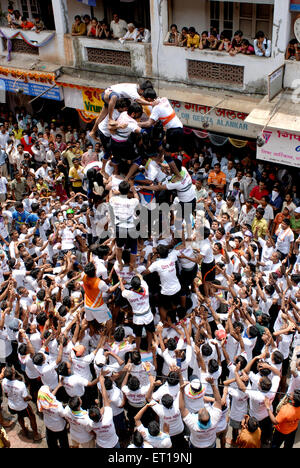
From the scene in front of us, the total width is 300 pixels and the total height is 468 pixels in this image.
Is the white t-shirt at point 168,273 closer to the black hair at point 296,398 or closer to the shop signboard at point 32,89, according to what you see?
the black hair at point 296,398

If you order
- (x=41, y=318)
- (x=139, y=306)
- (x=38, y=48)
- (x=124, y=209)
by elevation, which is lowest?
(x=41, y=318)

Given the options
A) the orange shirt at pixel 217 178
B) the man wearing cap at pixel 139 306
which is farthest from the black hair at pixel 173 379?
the orange shirt at pixel 217 178

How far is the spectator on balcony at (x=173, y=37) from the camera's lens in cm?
1234

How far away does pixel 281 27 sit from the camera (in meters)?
10.6

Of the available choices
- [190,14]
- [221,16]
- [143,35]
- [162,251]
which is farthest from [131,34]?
[162,251]

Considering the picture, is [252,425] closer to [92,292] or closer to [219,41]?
[92,292]

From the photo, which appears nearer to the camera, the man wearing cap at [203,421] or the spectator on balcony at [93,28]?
the man wearing cap at [203,421]

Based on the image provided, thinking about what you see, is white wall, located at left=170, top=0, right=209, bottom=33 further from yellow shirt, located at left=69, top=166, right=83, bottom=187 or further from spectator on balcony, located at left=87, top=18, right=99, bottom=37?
yellow shirt, located at left=69, top=166, right=83, bottom=187

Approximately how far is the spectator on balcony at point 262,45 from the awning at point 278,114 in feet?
3.13

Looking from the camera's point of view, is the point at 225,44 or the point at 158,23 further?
the point at 158,23

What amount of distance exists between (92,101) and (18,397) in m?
9.39

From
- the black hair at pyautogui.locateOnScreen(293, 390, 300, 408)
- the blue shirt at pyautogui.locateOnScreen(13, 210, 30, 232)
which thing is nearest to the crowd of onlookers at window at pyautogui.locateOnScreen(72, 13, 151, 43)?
the blue shirt at pyautogui.locateOnScreen(13, 210, 30, 232)

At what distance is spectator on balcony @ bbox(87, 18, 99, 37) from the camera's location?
13797 mm
